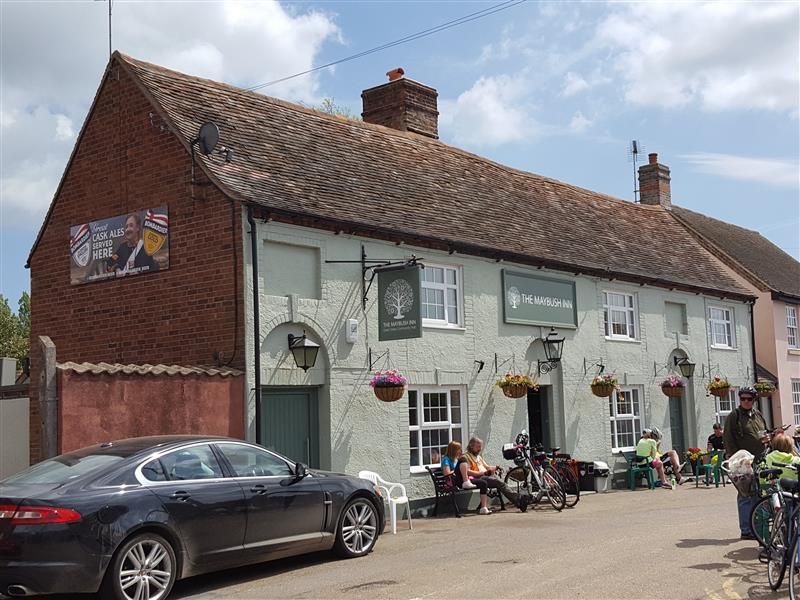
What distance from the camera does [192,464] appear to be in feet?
30.2

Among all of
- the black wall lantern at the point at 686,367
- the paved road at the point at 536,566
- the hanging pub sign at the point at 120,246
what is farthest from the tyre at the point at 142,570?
the black wall lantern at the point at 686,367

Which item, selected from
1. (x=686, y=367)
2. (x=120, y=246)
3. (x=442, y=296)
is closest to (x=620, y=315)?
(x=686, y=367)

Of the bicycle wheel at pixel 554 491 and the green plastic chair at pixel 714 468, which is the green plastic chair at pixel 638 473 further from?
the bicycle wheel at pixel 554 491

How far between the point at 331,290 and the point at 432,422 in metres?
3.38

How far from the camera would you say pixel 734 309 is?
26.3m

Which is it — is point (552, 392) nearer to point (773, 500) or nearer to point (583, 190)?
point (583, 190)

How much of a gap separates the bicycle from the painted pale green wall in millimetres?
1554

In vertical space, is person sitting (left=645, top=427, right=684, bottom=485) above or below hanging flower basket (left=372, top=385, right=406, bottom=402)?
below

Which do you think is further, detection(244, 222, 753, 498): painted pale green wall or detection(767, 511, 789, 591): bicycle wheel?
detection(244, 222, 753, 498): painted pale green wall

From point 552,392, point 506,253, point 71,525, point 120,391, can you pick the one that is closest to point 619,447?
point 552,392

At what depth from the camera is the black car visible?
7.75 m

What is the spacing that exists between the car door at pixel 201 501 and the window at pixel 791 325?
79.6 feet

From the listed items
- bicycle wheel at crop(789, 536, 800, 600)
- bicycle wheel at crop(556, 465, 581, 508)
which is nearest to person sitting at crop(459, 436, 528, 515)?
bicycle wheel at crop(556, 465, 581, 508)

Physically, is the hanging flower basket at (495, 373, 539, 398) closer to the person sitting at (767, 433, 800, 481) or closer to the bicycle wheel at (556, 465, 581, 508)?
the bicycle wheel at (556, 465, 581, 508)
